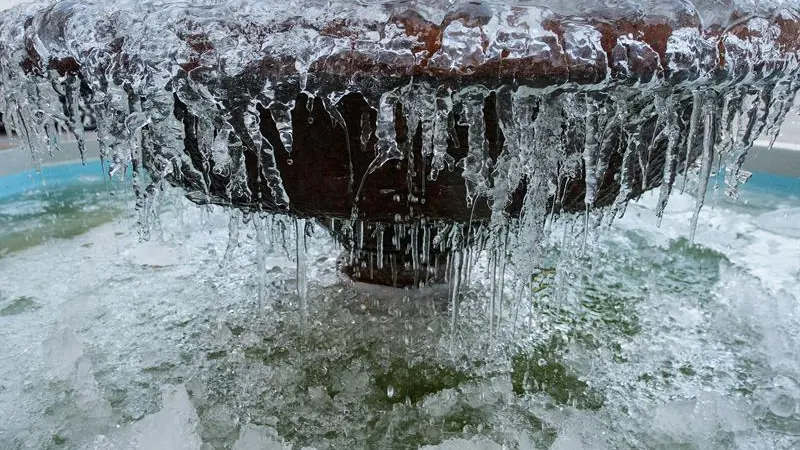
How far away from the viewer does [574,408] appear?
5.11 ft

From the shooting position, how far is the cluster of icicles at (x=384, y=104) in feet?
3.77

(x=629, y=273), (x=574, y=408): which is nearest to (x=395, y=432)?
(x=574, y=408)

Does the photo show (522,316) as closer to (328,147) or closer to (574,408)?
(574,408)

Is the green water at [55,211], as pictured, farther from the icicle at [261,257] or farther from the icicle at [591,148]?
the icicle at [591,148]

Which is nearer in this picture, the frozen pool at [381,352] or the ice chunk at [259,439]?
the ice chunk at [259,439]

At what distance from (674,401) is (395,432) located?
736 millimetres

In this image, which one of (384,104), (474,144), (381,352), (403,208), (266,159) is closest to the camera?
(384,104)

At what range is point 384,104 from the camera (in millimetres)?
1161

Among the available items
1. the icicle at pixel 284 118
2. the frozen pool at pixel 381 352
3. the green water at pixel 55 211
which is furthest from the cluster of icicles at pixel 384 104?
the green water at pixel 55 211

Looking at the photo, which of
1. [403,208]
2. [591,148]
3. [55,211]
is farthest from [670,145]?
[55,211]

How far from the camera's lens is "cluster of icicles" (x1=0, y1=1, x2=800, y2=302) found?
115cm

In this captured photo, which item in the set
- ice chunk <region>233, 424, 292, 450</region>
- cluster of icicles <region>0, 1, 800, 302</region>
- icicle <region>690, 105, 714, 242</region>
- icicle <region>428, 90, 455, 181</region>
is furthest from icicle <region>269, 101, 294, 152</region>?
icicle <region>690, 105, 714, 242</region>

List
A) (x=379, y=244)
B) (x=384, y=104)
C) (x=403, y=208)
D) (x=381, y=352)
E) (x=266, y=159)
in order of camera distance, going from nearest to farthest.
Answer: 1. (x=384, y=104)
2. (x=266, y=159)
3. (x=403, y=208)
4. (x=381, y=352)
5. (x=379, y=244)

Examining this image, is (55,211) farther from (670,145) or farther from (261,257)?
(670,145)
